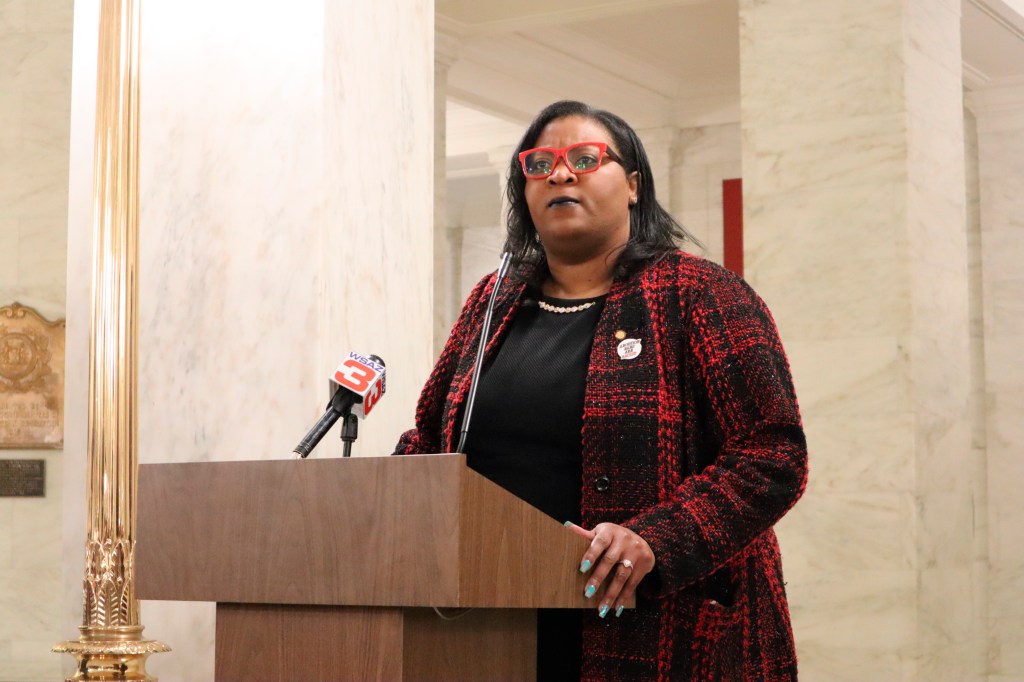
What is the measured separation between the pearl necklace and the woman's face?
9 centimetres

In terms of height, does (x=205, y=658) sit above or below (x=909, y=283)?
below

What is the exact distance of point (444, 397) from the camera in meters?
2.78

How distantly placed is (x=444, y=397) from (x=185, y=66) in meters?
1.55

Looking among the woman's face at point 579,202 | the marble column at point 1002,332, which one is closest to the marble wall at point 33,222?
the woman's face at point 579,202

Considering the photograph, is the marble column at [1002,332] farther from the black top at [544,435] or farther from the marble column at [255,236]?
the black top at [544,435]

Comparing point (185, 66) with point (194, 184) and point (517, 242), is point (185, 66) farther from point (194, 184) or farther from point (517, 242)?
point (517, 242)

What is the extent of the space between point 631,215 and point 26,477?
6.20 m

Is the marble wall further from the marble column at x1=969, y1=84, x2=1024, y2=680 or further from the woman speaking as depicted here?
the marble column at x1=969, y1=84, x2=1024, y2=680

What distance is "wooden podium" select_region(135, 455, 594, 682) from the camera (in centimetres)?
183

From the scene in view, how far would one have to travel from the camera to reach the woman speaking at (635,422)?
2.28 meters

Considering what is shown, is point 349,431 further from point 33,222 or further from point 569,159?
point 33,222

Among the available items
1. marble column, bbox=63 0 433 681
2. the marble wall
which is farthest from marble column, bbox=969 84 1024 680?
marble column, bbox=63 0 433 681

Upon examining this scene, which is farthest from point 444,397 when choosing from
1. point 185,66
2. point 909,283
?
point 909,283

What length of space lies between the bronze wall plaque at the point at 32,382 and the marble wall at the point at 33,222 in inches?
3.7
